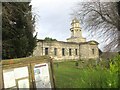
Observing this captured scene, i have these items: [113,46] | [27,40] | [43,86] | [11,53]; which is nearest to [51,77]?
[43,86]

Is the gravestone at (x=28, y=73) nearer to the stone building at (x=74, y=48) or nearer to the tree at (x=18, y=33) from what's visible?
the tree at (x=18, y=33)

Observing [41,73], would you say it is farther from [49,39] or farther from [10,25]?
[49,39]

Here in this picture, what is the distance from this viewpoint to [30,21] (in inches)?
819

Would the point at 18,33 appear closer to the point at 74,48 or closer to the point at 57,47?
the point at 57,47

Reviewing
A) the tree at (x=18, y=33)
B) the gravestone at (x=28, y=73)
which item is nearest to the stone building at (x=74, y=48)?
the tree at (x=18, y=33)

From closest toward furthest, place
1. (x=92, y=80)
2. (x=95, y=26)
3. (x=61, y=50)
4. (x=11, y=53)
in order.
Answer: (x=92, y=80) < (x=11, y=53) < (x=95, y=26) < (x=61, y=50)

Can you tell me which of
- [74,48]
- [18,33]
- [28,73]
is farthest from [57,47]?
[28,73]

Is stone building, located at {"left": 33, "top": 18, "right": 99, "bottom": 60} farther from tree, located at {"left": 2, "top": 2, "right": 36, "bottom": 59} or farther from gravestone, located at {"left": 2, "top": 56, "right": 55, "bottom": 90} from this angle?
gravestone, located at {"left": 2, "top": 56, "right": 55, "bottom": 90}

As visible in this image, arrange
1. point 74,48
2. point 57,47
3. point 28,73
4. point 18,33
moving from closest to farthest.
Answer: point 28,73 < point 18,33 < point 57,47 < point 74,48

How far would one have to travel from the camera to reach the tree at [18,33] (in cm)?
1930

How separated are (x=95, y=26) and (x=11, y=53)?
35.5ft

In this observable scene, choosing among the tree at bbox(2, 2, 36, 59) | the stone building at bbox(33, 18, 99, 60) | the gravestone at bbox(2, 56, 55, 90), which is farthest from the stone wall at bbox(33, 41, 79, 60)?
the gravestone at bbox(2, 56, 55, 90)

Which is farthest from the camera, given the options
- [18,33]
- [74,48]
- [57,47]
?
[74,48]

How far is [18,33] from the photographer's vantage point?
2150cm
